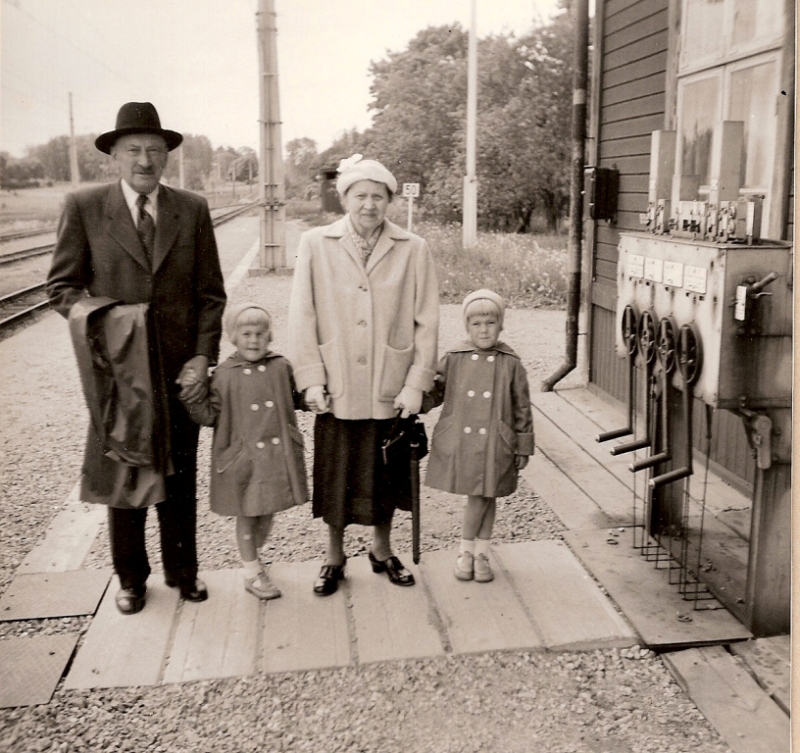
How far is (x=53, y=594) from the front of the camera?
3.01 meters

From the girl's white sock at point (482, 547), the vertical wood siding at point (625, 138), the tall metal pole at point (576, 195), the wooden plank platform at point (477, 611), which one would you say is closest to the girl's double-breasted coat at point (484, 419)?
the girl's white sock at point (482, 547)

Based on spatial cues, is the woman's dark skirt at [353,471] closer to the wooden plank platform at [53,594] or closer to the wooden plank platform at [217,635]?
the wooden plank platform at [217,635]

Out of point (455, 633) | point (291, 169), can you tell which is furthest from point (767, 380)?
point (291, 169)

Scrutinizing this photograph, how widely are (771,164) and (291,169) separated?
1.91 m

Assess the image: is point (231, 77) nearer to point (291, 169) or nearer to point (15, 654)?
point (291, 169)

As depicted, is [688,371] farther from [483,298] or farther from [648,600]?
[648,600]

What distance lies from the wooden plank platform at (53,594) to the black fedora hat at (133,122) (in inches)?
60.3

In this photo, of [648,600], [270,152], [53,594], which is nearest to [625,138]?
[270,152]

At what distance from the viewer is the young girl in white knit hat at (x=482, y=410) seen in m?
2.91

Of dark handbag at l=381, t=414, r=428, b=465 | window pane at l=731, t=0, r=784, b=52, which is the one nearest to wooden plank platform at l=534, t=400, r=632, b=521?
dark handbag at l=381, t=414, r=428, b=465

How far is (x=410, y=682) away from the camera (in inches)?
99.2

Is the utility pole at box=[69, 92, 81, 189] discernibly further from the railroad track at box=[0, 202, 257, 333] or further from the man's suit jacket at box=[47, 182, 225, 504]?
the railroad track at box=[0, 202, 257, 333]

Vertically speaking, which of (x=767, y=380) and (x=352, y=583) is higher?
(x=767, y=380)

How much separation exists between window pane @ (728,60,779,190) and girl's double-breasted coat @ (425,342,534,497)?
146 centimetres
